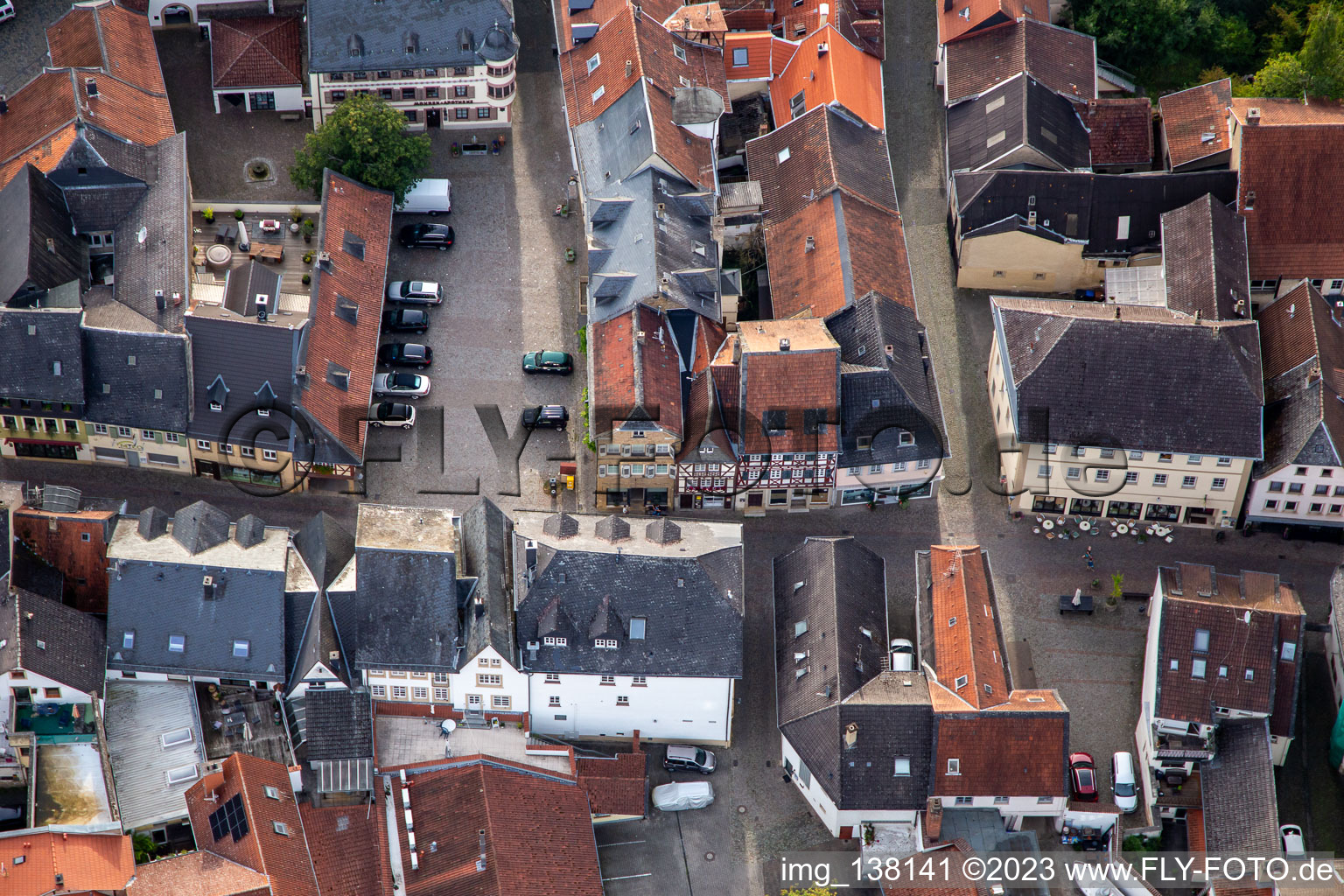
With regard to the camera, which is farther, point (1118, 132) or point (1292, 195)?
point (1118, 132)

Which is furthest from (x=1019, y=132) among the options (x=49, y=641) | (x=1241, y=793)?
(x=49, y=641)

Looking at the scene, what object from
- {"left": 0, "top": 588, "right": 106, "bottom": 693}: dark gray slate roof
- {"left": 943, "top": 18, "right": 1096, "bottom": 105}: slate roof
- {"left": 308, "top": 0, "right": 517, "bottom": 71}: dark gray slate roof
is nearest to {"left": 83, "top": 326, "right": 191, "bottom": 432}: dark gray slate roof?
{"left": 0, "top": 588, "right": 106, "bottom": 693}: dark gray slate roof

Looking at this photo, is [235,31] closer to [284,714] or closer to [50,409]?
[50,409]

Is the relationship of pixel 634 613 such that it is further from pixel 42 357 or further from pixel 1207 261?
pixel 1207 261

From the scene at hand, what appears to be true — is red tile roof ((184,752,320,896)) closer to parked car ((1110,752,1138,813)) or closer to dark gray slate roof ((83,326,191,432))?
dark gray slate roof ((83,326,191,432))

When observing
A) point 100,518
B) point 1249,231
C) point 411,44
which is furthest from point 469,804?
point 1249,231
